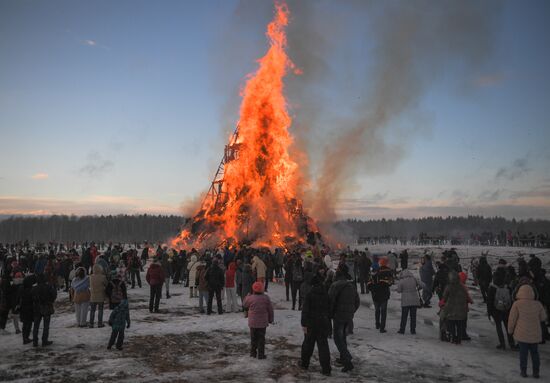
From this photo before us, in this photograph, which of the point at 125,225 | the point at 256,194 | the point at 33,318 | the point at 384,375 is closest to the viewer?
the point at 384,375

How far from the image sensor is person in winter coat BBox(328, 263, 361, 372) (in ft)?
27.8

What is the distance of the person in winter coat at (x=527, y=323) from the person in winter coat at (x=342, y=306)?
3203 mm

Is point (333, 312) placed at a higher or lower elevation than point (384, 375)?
higher

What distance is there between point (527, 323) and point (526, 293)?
576mm

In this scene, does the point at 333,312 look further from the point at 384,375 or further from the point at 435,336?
the point at 435,336

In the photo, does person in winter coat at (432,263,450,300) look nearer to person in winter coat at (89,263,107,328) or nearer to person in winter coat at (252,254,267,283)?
person in winter coat at (252,254,267,283)

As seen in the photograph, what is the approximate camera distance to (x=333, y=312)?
8680 millimetres

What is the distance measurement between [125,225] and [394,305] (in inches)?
5808

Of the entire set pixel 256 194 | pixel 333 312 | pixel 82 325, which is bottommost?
pixel 82 325

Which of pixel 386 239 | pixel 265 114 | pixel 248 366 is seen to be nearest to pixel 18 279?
pixel 248 366

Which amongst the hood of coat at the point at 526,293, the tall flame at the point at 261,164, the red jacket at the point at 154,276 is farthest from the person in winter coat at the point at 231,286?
the tall flame at the point at 261,164

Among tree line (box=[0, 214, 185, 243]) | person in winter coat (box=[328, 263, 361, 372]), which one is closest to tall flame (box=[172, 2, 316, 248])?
person in winter coat (box=[328, 263, 361, 372])

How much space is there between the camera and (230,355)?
30.6 feet

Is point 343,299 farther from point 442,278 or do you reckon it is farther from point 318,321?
point 442,278
